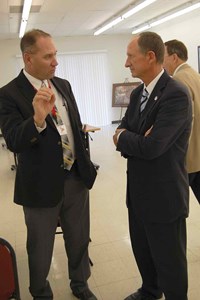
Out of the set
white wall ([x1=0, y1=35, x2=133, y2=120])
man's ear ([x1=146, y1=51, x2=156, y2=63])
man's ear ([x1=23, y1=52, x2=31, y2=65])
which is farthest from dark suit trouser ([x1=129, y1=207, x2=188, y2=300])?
white wall ([x1=0, y1=35, x2=133, y2=120])

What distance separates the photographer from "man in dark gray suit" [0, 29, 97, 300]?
1.52m

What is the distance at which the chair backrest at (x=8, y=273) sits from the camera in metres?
1.23

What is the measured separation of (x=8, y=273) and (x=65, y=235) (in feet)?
2.34

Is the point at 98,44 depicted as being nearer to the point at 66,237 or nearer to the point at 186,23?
the point at 186,23

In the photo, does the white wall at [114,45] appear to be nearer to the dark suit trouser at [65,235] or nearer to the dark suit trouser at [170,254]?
the dark suit trouser at [65,235]

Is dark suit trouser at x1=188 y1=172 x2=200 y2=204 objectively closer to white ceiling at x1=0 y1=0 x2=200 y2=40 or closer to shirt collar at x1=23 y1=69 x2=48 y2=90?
shirt collar at x1=23 y1=69 x2=48 y2=90

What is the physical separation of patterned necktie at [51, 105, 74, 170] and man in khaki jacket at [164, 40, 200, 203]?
85cm

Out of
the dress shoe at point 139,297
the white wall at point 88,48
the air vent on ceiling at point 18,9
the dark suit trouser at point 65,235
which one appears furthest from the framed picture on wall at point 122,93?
the dress shoe at point 139,297

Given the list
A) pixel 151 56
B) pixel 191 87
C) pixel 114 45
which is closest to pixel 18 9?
pixel 114 45

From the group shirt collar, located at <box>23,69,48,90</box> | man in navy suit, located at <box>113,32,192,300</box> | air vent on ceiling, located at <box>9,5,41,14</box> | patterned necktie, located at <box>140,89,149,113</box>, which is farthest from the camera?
air vent on ceiling, located at <box>9,5,41,14</box>

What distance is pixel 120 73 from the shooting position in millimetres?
10508

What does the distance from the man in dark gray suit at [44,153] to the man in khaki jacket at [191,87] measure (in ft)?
2.46

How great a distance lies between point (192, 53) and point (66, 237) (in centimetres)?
766

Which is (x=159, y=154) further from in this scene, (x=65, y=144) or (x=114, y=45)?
(x=114, y=45)
